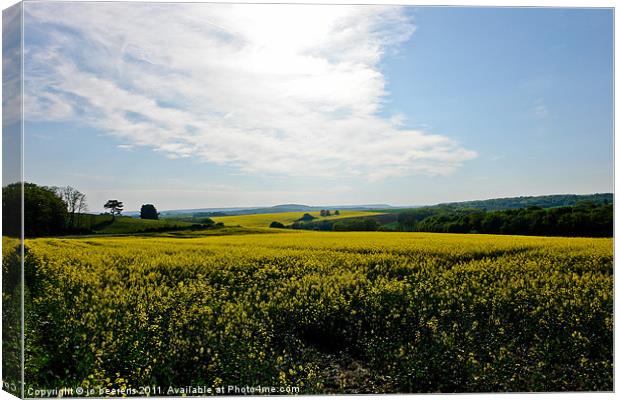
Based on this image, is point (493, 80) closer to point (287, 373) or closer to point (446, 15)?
point (446, 15)

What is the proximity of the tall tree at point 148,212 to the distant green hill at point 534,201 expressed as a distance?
3256 mm

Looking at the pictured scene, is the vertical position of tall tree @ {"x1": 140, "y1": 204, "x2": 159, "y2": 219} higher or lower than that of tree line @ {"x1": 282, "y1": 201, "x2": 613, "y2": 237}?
higher

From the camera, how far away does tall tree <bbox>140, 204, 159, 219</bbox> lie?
6.76 meters

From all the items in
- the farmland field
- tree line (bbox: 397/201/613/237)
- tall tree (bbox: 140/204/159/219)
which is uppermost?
tall tree (bbox: 140/204/159/219)

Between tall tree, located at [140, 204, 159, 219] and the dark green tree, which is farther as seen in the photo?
tall tree, located at [140, 204, 159, 219]

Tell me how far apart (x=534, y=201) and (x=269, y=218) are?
10.1ft

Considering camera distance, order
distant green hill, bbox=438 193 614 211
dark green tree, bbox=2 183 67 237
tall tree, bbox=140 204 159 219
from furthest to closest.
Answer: distant green hill, bbox=438 193 614 211, tall tree, bbox=140 204 159 219, dark green tree, bbox=2 183 67 237

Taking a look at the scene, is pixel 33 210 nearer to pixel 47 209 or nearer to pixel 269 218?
pixel 47 209

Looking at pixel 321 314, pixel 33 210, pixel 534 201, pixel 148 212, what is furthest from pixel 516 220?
pixel 33 210

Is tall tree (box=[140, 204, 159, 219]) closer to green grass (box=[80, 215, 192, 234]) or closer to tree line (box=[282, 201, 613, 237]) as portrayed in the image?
green grass (box=[80, 215, 192, 234])

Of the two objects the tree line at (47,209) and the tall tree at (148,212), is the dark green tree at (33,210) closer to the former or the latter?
the tree line at (47,209)

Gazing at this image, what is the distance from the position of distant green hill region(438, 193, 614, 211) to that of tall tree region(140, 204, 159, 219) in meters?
3.26

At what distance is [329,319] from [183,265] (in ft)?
5.70

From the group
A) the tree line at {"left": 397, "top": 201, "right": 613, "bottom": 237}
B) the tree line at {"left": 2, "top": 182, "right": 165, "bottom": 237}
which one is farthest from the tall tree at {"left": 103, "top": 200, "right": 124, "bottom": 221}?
the tree line at {"left": 397, "top": 201, "right": 613, "bottom": 237}
